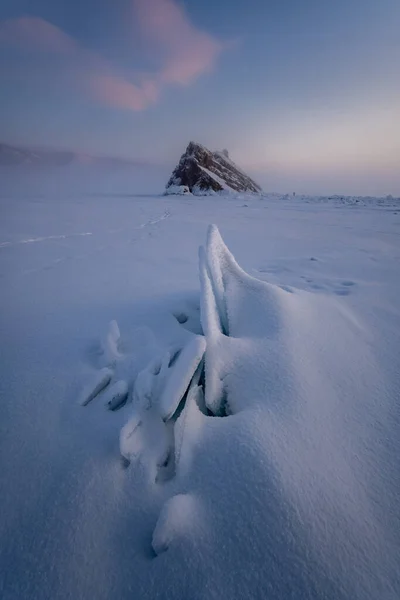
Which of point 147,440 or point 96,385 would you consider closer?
point 147,440

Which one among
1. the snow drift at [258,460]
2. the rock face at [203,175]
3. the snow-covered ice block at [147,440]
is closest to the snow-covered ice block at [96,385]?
the snow drift at [258,460]

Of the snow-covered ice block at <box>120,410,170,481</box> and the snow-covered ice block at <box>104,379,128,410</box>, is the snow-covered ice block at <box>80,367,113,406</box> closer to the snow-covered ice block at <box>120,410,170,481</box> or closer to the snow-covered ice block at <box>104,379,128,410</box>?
the snow-covered ice block at <box>104,379,128,410</box>

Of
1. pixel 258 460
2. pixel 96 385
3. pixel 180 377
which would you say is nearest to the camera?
pixel 258 460

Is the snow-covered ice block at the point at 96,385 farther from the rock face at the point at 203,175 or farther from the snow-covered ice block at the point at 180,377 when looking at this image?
the rock face at the point at 203,175

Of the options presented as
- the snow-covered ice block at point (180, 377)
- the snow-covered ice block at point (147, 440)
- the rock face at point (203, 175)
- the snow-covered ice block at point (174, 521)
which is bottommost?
the snow-covered ice block at point (147, 440)

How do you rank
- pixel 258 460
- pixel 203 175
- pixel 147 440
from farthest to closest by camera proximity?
pixel 203 175, pixel 147 440, pixel 258 460

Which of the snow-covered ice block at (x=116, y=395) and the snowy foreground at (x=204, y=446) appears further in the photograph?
the snow-covered ice block at (x=116, y=395)

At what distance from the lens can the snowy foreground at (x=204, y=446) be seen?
737 mm

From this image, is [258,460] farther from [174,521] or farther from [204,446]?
[174,521]

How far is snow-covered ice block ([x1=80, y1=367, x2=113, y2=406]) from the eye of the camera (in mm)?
1322

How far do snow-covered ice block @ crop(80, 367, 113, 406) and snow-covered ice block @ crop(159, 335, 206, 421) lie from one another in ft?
1.22

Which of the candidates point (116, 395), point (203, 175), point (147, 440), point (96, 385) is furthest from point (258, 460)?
point (203, 175)

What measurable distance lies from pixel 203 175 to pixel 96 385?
2929 cm

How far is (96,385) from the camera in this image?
1378 millimetres
